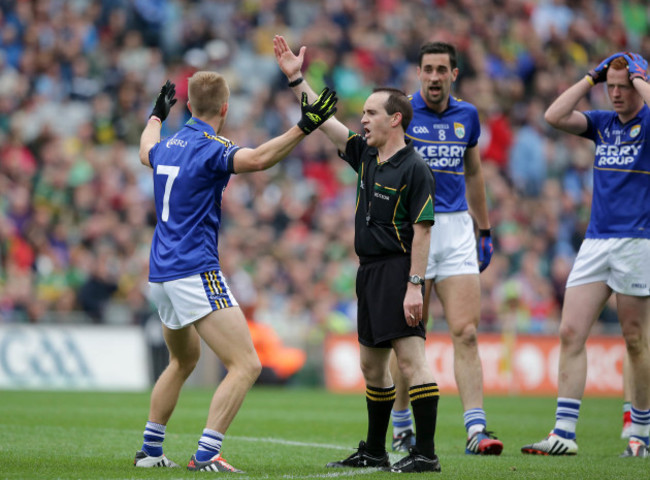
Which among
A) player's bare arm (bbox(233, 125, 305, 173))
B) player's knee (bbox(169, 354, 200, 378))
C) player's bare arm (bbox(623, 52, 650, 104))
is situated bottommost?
player's knee (bbox(169, 354, 200, 378))

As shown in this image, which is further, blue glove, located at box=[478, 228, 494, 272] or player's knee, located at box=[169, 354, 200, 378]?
blue glove, located at box=[478, 228, 494, 272]

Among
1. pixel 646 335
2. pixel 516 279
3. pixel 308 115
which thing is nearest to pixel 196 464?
pixel 308 115

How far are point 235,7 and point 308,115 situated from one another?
52.9 ft

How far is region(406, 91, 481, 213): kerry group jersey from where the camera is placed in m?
8.47

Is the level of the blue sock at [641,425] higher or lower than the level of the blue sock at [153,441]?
higher

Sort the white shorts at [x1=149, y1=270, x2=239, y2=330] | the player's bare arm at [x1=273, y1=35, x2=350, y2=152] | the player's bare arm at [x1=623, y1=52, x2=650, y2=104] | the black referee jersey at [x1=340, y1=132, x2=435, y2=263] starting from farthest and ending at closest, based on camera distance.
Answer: the player's bare arm at [x1=623, y1=52, x2=650, y2=104], the player's bare arm at [x1=273, y1=35, x2=350, y2=152], the black referee jersey at [x1=340, y1=132, x2=435, y2=263], the white shorts at [x1=149, y1=270, x2=239, y2=330]

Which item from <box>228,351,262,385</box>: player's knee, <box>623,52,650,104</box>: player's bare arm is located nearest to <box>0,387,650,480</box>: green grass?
<box>228,351,262,385</box>: player's knee

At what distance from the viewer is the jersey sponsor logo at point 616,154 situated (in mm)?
8094

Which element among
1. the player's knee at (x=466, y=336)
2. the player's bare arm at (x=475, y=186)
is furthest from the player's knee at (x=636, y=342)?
the player's bare arm at (x=475, y=186)

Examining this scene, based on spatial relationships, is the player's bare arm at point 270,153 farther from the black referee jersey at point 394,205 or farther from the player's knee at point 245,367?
the player's knee at point 245,367

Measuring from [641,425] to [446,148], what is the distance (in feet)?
8.40

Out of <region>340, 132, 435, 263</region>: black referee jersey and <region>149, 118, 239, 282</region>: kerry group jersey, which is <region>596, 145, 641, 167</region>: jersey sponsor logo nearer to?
<region>340, 132, 435, 263</region>: black referee jersey

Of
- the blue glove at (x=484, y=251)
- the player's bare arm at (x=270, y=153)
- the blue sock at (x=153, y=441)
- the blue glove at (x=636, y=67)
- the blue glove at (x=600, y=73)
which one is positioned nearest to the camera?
the player's bare arm at (x=270, y=153)

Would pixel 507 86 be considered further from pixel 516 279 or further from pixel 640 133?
pixel 640 133
